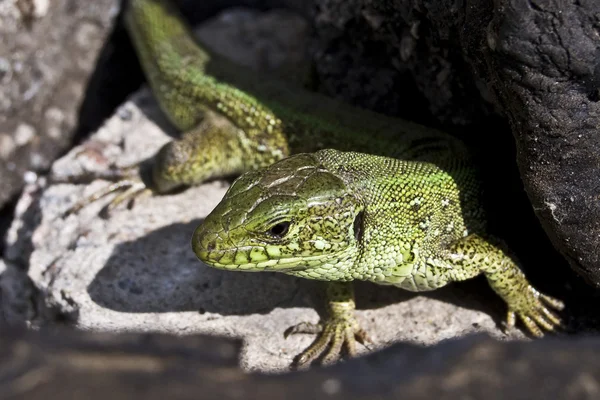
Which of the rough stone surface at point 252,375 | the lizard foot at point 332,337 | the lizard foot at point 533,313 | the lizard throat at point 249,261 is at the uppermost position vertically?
the rough stone surface at point 252,375

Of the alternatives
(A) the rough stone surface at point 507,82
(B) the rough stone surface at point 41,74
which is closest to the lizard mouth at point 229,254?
(A) the rough stone surface at point 507,82

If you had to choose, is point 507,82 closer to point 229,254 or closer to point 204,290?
point 229,254

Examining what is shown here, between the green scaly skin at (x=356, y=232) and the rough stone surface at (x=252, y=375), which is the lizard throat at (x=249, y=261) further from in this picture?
the rough stone surface at (x=252, y=375)

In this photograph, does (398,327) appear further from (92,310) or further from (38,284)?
(38,284)

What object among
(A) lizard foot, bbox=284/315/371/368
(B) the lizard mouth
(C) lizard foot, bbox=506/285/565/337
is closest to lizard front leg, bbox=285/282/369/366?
(A) lizard foot, bbox=284/315/371/368

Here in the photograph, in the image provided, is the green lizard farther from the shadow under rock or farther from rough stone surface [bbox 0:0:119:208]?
rough stone surface [bbox 0:0:119:208]

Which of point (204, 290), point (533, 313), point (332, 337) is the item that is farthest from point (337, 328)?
point (533, 313)

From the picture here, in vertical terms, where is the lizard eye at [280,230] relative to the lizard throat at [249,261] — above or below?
above
